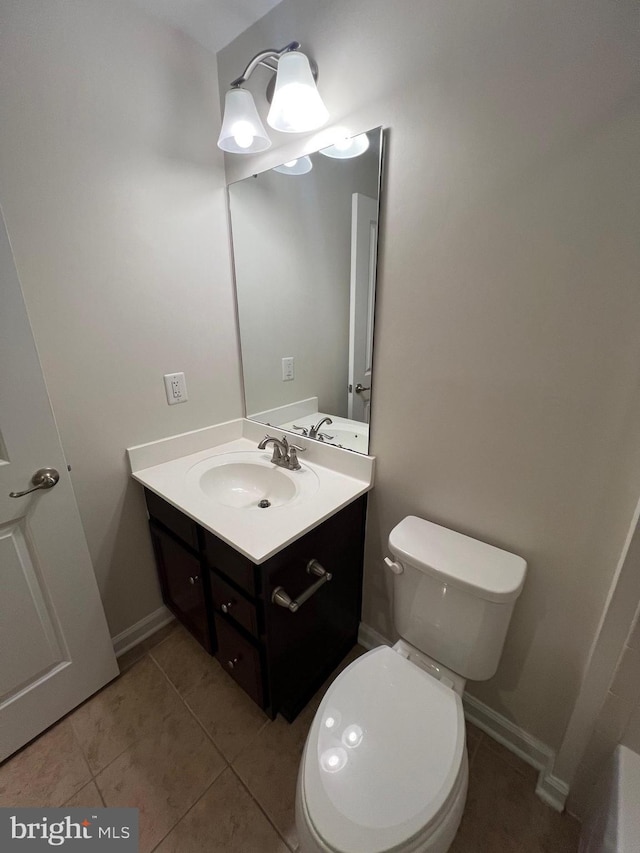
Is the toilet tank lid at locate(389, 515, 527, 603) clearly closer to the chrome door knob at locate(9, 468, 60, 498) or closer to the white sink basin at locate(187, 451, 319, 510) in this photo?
the white sink basin at locate(187, 451, 319, 510)

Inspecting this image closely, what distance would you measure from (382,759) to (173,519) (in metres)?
0.92

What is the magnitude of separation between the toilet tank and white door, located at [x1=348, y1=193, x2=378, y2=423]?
48cm

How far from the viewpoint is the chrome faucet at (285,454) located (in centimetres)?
133

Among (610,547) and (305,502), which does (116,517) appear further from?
(610,547)

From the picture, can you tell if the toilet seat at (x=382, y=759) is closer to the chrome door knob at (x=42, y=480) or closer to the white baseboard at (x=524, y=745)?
the white baseboard at (x=524, y=745)

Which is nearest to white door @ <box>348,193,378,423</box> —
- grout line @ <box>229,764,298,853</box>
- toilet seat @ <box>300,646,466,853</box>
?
toilet seat @ <box>300,646,466,853</box>

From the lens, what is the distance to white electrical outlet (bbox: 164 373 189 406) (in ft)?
4.42

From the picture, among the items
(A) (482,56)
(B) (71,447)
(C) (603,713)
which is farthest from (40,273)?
(C) (603,713)

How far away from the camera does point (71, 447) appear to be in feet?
3.77

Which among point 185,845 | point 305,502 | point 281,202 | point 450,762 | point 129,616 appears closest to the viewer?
point 450,762

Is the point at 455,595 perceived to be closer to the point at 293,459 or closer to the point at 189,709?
the point at 293,459

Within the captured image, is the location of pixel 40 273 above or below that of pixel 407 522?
above

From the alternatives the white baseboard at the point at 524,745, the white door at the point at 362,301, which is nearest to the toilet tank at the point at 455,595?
the white baseboard at the point at 524,745

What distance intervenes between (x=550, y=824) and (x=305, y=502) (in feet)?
3.82
